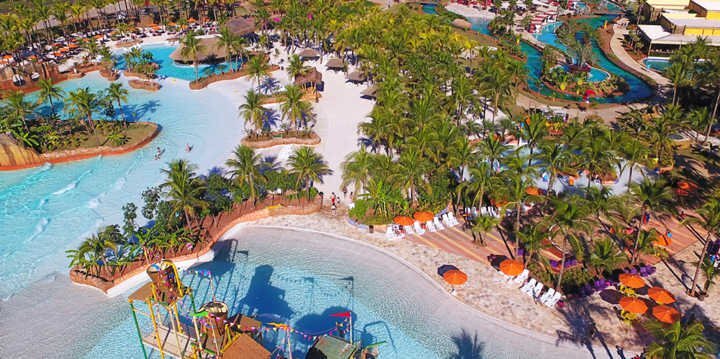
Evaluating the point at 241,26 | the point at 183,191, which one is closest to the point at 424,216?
the point at 183,191

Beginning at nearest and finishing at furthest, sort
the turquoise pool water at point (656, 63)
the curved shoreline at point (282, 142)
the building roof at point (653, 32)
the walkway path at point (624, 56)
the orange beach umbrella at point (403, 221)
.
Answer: the orange beach umbrella at point (403, 221) < the curved shoreline at point (282, 142) < the walkway path at point (624, 56) < the turquoise pool water at point (656, 63) < the building roof at point (653, 32)

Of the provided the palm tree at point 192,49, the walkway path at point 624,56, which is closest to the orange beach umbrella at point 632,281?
the walkway path at point 624,56

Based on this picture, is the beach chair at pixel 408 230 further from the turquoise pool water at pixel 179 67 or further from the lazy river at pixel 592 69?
the turquoise pool water at pixel 179 67

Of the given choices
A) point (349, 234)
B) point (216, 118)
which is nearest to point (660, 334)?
point (349, 234)

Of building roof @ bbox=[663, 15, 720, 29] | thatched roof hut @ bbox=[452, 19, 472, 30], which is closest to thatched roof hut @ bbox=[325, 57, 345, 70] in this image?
thatched roof hut @ bbox=[452, 19, 472, 30]

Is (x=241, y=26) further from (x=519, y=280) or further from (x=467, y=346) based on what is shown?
(x=467, y=346)

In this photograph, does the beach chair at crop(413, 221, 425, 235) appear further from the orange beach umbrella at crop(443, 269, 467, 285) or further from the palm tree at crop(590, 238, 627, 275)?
the palm tree at crop(590, 238, 627, 275)
